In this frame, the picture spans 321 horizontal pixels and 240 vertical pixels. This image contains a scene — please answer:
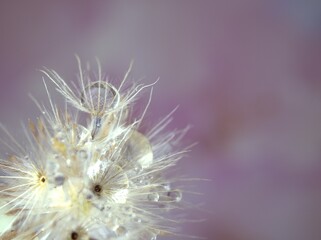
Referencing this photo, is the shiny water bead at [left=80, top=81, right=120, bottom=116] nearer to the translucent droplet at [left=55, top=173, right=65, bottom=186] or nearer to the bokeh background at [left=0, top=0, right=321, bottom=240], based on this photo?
the translucent droplet at [left=55, top=173, right=65, bottom=186]

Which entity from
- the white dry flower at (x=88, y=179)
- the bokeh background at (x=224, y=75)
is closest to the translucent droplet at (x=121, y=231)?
the white dry flower at (x=88, y=179)

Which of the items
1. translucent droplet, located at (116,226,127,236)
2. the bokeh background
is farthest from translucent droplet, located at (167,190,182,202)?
the bokeh background

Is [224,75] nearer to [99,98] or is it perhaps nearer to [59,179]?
[99,98]

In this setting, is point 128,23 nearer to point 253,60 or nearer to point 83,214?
point 253,60

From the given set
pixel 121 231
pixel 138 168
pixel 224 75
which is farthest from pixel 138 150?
pixel 224 75

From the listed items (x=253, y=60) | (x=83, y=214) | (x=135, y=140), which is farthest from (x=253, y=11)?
(x=83, y=214)

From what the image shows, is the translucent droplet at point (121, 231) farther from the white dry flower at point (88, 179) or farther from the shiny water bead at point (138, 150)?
the shiny water bead at point (138, 150)

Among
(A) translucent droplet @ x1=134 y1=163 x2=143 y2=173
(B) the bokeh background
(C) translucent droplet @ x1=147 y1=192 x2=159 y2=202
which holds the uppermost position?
(B) the bokeh background
